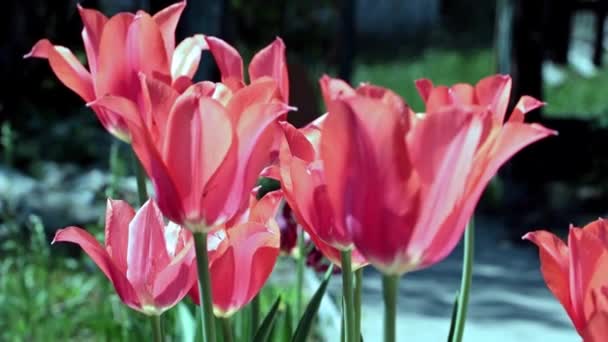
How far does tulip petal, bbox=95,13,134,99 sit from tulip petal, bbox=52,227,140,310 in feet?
0.71

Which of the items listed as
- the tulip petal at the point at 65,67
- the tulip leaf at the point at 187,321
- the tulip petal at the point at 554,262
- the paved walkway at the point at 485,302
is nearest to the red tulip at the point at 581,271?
the tulip petal at the point at 554,262

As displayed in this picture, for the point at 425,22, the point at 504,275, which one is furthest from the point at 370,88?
the point at 425,22

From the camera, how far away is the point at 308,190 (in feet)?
3.24

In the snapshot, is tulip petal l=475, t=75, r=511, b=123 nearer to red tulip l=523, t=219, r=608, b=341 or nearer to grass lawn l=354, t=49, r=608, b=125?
red tulip l=523, t=219, r=608, b=341

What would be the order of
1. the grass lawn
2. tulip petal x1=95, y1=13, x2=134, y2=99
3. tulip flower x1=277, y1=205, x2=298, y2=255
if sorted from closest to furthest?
tulip petal x1=95, y1=13, x2=134, y2=99
tulip flower x1=277, y1=205, x2=298, y2=255
the grass lawn

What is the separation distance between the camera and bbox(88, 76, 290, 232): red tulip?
98cm

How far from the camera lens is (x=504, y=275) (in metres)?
5.59

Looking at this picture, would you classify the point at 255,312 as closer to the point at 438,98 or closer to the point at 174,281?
the point at 174,281

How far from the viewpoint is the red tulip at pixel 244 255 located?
3.62ft

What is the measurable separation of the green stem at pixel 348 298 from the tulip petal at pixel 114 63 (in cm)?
36

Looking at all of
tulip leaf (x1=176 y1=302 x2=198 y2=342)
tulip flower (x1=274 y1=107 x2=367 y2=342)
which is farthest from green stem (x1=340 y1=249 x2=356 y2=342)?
tulip leaf (x1=176 y1=302 x2=198 y2=342)

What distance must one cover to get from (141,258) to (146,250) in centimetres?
1

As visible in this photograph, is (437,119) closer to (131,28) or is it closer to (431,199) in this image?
(431,199)

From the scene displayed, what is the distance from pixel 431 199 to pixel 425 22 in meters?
13.6
